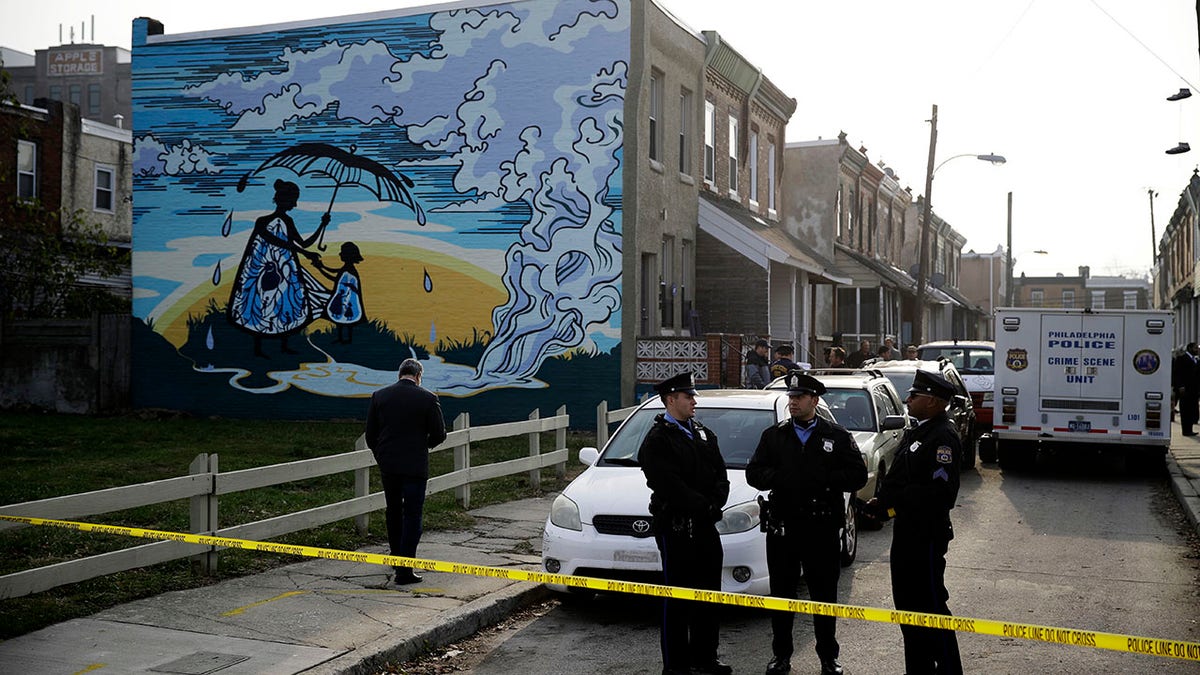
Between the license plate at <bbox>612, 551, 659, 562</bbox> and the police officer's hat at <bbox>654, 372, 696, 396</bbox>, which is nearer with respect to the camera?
the police officer's hat at <bbox>654, 372, 696, 396</bbox>

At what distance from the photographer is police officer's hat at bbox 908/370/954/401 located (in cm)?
639

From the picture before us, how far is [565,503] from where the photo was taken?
8945mm

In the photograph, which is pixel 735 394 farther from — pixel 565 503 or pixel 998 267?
pixel 998 267

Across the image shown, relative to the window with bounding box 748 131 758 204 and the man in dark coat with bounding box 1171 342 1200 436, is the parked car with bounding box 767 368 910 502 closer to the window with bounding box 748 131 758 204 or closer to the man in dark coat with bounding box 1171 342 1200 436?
the man in dark coat with bounding box 1171 342 1200 436

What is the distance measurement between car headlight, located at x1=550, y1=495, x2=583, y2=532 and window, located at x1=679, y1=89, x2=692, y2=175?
54.3 ft

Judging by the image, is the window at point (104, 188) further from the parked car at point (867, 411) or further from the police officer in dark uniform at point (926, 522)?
the police officer in dark uniform at point (926, 522)

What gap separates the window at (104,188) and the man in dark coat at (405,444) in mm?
29685

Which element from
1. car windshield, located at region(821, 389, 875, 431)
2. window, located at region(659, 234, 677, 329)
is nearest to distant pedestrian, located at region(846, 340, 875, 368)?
window, located at region(659, 234, 677, 329)

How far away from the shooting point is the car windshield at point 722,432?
983cm

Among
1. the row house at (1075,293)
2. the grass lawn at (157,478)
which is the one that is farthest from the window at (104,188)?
the row house at (1075,293)

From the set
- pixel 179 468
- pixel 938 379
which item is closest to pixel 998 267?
pixel 179 468

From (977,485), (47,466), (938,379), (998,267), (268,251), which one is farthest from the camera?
(998,267)

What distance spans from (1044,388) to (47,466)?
46.9ft

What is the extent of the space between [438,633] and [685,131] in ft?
60.9
